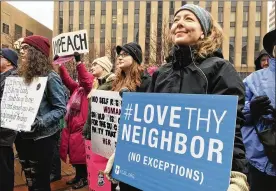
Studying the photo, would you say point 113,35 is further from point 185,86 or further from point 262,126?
point 185,86

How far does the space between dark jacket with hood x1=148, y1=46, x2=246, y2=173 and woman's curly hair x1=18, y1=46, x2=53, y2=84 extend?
57.9 inches

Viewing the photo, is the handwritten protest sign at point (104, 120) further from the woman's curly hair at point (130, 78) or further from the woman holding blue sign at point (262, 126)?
the woman holding blue sign at point (262, 126)

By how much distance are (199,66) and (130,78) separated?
5.14 ft

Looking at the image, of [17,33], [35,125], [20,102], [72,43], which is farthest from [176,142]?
[17,33]

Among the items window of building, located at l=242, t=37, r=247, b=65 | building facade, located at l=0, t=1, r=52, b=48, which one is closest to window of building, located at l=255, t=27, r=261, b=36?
window of building, located at l=242, t=37, r=247, b=65

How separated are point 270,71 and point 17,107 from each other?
2141 mm

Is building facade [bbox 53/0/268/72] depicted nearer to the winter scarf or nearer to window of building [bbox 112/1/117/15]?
window of building [bbox 112/1/117/15]

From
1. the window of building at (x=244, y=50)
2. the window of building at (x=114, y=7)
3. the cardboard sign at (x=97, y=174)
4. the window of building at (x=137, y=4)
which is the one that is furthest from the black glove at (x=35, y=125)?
the window of building at (x=114, y=7)

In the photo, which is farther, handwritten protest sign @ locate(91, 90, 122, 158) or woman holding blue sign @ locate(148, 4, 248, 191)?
handwritten protest sign @ locate(91, 90, 122, 158)

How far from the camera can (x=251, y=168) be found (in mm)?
2459

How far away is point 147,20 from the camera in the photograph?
2184 inches

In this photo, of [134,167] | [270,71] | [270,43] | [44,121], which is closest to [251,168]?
[270,71]

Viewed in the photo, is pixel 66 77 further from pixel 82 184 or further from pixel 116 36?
pixel 116 36

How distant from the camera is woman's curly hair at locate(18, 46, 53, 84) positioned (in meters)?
2.97
